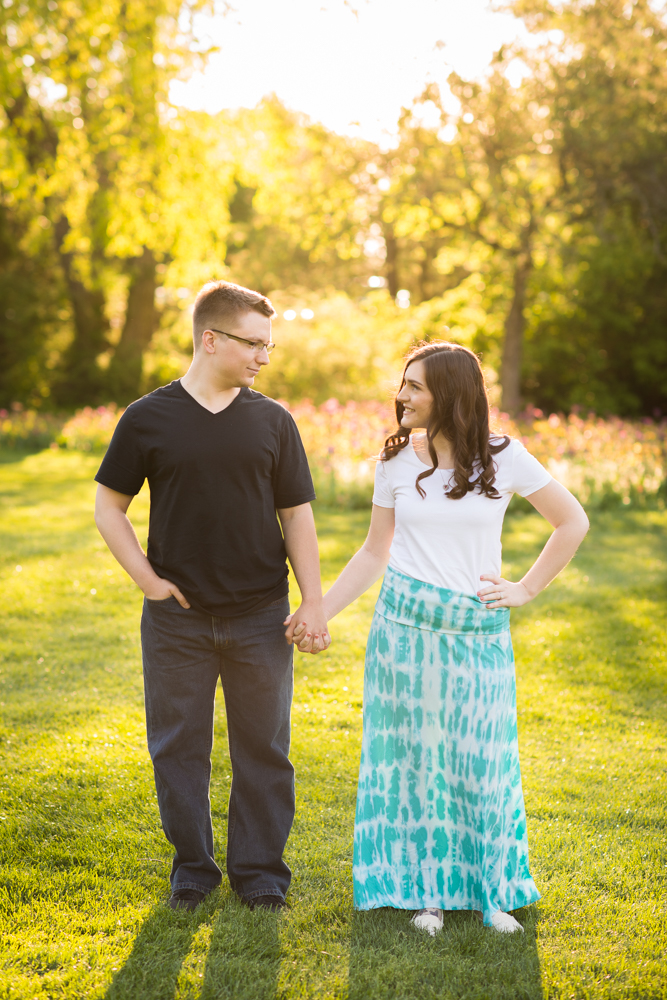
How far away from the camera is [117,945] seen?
252 cm

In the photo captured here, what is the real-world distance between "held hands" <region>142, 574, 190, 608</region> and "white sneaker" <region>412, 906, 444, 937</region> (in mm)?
1298

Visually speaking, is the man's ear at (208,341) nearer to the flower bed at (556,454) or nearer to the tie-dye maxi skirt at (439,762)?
the tie-dye maxi skirt at (439,762)

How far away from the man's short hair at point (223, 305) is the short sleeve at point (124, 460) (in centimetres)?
36

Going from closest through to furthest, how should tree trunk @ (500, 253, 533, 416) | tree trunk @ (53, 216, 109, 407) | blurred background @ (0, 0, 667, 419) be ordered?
blurred background @ (0, 0, 667, 419)
tree trunk @ (500, 253, 533, 416)
tree trunk @ (53, 216, 109, 407)

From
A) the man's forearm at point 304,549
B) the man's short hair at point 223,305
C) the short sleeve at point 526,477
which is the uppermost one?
the man's short hair at point 223,305

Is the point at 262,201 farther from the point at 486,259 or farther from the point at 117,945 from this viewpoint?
the point at 117,945

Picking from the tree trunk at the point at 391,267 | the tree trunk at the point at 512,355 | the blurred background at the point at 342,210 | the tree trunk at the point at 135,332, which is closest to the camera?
the blurred background at the point at 342,210

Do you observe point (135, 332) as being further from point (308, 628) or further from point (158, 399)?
point (308, 628)

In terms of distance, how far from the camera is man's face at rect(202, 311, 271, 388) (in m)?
2.43

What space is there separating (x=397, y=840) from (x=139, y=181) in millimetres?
9072

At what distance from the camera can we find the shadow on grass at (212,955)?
232 centimetres

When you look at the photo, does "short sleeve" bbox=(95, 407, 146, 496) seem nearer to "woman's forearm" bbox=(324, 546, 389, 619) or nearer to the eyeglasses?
the eyeglasses

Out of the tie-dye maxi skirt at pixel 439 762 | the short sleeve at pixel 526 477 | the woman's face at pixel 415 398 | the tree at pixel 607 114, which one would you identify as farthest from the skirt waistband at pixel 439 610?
the tree at pixel 607 114

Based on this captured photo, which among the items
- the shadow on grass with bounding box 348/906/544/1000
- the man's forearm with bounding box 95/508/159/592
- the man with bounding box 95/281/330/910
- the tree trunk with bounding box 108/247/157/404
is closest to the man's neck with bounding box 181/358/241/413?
the man with bounding box 95/281/330/910
